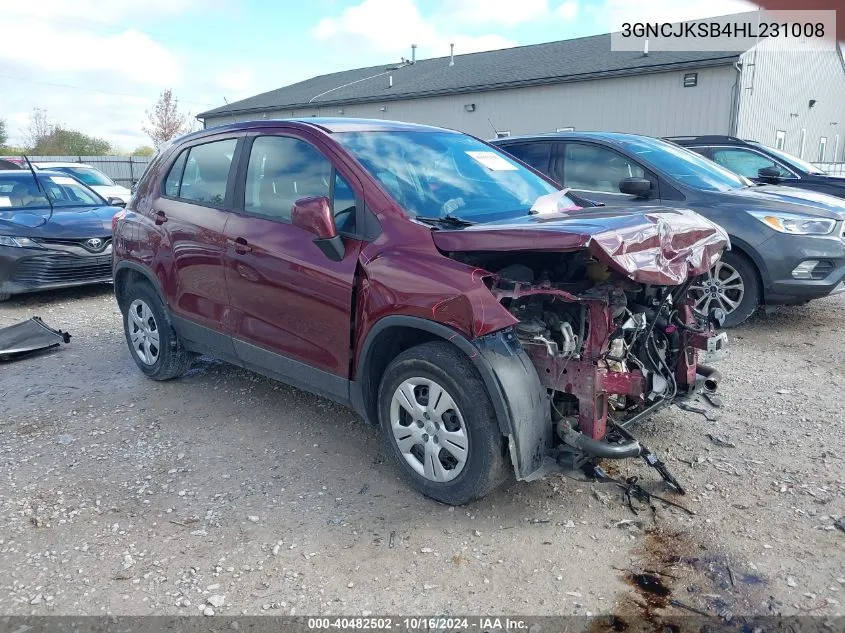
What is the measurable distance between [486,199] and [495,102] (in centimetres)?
2018

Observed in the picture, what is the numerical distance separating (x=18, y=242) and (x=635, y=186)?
677 cm

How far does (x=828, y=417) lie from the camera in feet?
14.4

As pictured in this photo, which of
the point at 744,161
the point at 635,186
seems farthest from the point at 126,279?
the point at 744,161

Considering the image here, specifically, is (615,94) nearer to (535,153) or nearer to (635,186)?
(535,153)

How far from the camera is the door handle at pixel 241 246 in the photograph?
4094 millimetres

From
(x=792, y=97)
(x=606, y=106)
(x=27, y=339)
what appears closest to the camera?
(x=27, y=339)

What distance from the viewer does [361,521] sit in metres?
3.33

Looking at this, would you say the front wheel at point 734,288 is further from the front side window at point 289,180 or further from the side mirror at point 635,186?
the front side window at point 289,180

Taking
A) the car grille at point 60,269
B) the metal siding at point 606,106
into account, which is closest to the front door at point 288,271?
A: the car grille at point 60,269

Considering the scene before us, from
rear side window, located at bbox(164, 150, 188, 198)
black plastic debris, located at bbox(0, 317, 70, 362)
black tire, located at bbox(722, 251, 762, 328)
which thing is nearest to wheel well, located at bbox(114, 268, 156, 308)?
rear side window, located at bbox(164, 150, 188, 198)

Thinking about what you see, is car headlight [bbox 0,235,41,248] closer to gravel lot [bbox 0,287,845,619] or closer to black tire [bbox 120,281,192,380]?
black tire [bbox 120,281,192,380]

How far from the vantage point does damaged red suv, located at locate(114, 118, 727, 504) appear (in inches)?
121

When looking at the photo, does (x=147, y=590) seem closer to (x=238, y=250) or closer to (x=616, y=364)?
(x=238, y=250)

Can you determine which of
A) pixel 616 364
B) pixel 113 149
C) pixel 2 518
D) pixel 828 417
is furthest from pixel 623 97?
pixel 113 149
